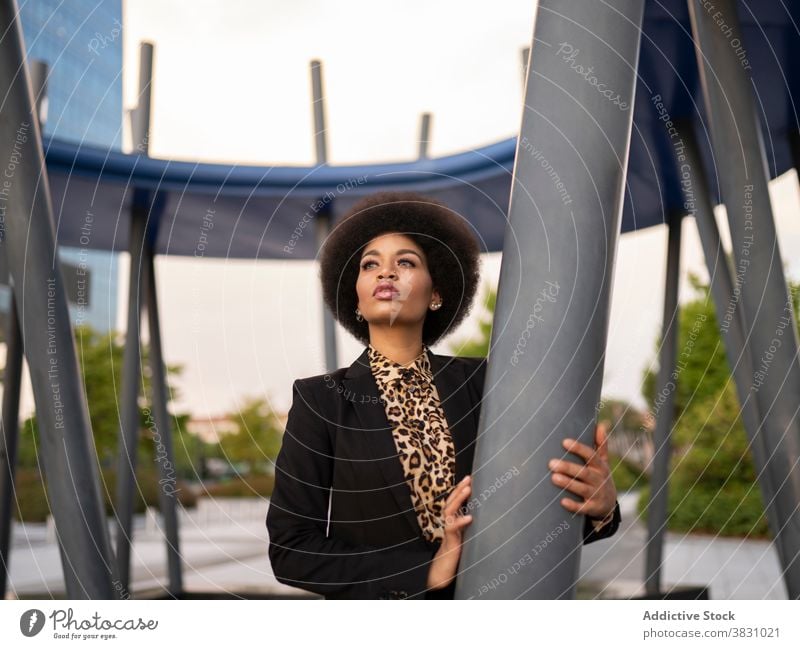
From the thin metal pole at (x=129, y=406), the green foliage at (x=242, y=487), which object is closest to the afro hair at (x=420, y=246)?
the thin metal pole at (x=129, y=406)

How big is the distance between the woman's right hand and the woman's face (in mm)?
681

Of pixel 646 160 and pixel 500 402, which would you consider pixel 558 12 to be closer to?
pixel 500 402

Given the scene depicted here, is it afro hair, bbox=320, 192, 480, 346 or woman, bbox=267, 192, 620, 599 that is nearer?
woman, bbox=267, 192, 620, 599

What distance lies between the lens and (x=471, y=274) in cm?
315

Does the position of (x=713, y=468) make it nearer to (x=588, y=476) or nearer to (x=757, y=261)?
(x=757, y=261)

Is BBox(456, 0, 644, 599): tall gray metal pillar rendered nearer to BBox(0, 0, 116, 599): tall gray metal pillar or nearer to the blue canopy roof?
BBox(0, 0, 116, 599): tall gray metal pillar

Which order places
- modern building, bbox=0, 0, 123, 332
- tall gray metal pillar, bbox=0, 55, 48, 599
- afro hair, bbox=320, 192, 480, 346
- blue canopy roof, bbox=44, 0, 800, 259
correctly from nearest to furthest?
afro hair, bbox=320, 192, 480, 346, modern building, bbox=0, 0, 123, 332, blue canopy roof, bbox=44, 0, 800, 259, tall gray metal pillar, bbox=0, 55, 48, 599

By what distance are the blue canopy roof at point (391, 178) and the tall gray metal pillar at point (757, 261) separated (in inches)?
19.4

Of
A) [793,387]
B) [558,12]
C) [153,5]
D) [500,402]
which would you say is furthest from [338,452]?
[793,387]

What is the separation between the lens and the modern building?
13.9 feet

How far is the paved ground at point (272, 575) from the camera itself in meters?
9.92

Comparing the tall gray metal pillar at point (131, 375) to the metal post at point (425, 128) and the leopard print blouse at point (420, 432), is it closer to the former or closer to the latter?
the metal post at point (425, 128)

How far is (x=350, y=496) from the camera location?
2373 millimetres

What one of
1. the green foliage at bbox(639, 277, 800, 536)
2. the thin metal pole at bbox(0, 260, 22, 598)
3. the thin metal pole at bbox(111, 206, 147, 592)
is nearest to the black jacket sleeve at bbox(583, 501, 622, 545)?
the thin metal pole at bbox(0, 260, 22, 598)
